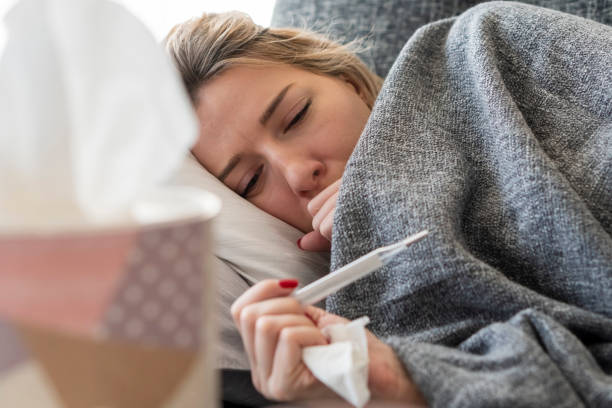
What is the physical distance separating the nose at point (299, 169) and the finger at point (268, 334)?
0.33m

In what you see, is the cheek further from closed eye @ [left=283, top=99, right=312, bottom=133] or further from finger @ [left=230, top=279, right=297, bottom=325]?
finger @ [left=230, top=279, right=297, bottom=325]

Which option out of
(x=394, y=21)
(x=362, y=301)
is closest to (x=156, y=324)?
(x=362, y=301)

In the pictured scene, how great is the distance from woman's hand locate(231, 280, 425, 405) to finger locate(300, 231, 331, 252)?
274mm

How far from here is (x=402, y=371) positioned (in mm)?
532

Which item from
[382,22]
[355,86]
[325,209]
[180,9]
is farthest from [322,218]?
[180,9]

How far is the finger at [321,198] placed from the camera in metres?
0.78

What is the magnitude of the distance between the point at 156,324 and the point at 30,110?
0.41 ft

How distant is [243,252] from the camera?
2.63 ft

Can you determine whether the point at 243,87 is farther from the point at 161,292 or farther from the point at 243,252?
the point at 161,292

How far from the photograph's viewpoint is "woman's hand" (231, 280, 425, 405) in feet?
1.64

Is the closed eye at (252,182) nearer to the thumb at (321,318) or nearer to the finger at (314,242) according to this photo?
the finger at (314,242)

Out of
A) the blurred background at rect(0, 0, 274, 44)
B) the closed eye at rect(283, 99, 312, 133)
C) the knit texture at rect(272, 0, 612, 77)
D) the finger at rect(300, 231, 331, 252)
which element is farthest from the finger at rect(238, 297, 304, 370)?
the blurred background at rect(0, 0, 274, 44)

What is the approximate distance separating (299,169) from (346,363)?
406mm

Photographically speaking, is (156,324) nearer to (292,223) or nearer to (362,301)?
(362,301)
